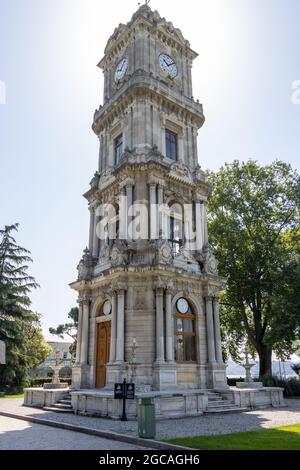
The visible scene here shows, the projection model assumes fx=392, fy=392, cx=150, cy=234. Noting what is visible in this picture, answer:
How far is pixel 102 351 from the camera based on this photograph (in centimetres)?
2228

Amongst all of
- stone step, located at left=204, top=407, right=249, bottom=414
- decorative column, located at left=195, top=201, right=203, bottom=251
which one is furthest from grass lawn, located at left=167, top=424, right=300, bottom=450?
decorative column, located at left=195, top=201, right=203, bottom=251

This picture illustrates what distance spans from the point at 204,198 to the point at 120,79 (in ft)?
35.7

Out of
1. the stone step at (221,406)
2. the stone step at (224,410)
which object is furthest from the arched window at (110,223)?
the stone step at (224,410)

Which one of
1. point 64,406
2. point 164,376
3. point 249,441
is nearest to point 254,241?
point 164,376

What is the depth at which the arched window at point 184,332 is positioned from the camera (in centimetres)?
2130

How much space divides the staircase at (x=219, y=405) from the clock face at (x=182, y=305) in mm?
4394

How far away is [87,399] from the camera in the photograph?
17156 millimetres

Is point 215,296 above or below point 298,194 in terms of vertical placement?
below

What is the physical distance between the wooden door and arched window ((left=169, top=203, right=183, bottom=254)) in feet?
20.1

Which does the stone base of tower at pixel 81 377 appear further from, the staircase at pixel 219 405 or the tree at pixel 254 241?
the tree at pixel 254 241

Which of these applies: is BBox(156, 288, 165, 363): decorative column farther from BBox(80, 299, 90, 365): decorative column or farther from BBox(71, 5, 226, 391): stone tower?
BBox(80, 299, 90, 365): decorative column
